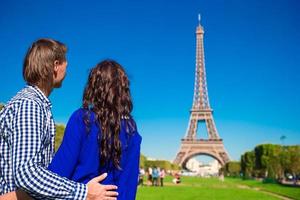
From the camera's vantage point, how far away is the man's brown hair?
8.95ft

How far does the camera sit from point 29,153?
7.80 feet

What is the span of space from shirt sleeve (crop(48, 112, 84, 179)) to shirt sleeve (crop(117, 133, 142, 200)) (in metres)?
0.31

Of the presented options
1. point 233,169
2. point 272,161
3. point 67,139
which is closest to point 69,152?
point 67,139

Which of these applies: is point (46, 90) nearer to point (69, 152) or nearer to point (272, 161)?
point (69, 152)

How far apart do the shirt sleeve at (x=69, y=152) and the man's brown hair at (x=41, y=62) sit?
0.31 metres

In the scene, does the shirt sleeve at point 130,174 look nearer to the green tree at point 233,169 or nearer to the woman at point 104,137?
the woman at point 104,137

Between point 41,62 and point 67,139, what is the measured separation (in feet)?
1.55

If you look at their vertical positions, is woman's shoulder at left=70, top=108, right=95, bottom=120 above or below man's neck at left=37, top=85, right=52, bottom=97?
below

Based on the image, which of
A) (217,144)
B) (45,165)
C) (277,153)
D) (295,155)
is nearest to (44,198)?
(45,165)

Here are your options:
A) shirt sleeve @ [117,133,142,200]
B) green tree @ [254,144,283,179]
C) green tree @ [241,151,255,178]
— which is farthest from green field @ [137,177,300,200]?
green tree @ [241,151,255,178]

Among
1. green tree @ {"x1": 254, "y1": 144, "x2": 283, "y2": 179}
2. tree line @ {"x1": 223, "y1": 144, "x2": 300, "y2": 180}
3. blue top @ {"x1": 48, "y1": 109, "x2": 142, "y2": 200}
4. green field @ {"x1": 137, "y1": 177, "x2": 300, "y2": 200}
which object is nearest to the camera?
blue top @ {"x1": 48, "y1": 109, "x2": 142, "y2": 200}

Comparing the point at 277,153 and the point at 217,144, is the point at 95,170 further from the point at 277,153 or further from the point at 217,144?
the point at 217,144

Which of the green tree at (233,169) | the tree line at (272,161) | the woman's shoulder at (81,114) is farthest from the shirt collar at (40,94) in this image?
the green tree at (233,169)

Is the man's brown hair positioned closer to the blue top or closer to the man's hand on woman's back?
the blue top
